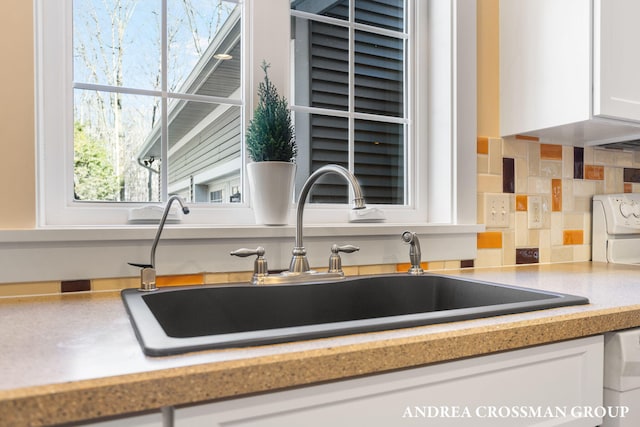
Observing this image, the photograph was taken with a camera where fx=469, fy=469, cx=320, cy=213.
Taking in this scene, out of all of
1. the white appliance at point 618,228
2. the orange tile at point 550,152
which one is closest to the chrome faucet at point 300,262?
the orange tile at point 550,152

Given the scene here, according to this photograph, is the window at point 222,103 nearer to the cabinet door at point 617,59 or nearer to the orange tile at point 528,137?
the orange tile at point 528,137

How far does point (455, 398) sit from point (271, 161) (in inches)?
31.3

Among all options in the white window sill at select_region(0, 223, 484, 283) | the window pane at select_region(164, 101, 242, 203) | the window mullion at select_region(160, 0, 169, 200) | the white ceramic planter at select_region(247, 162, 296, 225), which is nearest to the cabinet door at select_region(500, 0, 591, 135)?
the white window sill at select_region(0, 223, 484, 283)

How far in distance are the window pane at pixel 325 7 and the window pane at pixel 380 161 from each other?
15.2 inches

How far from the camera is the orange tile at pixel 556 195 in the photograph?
6.12ft

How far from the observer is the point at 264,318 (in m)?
1.19

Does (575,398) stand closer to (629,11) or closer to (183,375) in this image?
(183,375)

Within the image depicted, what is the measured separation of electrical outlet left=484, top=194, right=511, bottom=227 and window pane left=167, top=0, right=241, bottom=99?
962 millimetres

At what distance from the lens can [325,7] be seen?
1.65m

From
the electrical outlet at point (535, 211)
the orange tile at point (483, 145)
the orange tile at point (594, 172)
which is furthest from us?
the orange tile at point (594, 172)

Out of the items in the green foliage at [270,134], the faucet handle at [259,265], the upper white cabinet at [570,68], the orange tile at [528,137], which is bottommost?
the faucet handle at [259,265]

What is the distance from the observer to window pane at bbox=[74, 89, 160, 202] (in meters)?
1.28

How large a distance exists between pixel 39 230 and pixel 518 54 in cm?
162

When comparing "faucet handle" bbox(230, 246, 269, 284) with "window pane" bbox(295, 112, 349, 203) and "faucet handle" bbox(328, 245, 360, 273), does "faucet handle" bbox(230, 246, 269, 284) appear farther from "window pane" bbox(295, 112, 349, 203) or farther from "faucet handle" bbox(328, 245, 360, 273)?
"window pane" bbox(295, 112, 349, 203)
